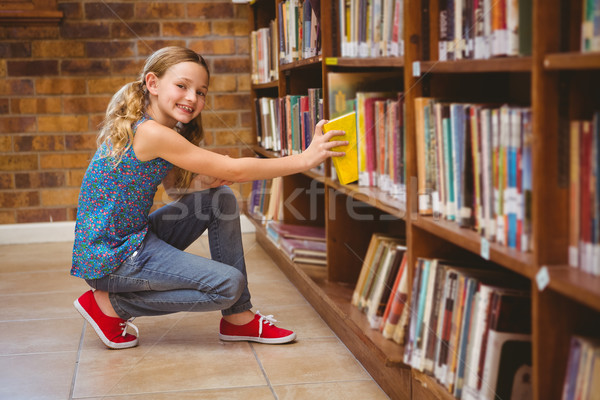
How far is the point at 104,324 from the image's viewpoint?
2.23 metres

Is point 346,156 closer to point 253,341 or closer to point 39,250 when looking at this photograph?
point 253,341

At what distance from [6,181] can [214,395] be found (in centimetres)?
269

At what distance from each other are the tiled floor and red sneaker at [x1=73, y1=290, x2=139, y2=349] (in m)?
0.03

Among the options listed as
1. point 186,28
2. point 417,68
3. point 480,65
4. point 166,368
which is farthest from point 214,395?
point 186,28

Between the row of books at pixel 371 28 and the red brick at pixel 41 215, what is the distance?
2490 millimetres

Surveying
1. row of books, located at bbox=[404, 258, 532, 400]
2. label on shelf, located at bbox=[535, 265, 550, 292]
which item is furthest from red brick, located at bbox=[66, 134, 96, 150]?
label on shelf, located at bbox=[535, 265, 550, 292]

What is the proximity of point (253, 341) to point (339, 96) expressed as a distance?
2.75 ft

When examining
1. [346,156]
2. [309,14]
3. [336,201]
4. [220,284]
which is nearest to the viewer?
[346,156]

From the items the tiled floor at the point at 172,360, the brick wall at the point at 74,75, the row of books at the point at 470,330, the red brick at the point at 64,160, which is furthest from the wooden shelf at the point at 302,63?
the red brick at the point at 64,160

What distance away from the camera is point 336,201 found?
94.0 inches

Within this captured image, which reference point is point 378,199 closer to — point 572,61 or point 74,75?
point 572,61

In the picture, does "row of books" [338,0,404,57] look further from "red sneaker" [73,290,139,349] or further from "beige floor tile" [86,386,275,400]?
"red sneaker" [73,290,139,349]

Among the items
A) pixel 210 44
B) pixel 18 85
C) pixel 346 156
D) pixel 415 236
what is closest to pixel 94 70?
pixel 18 85

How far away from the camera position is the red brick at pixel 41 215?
→ 410 cm
